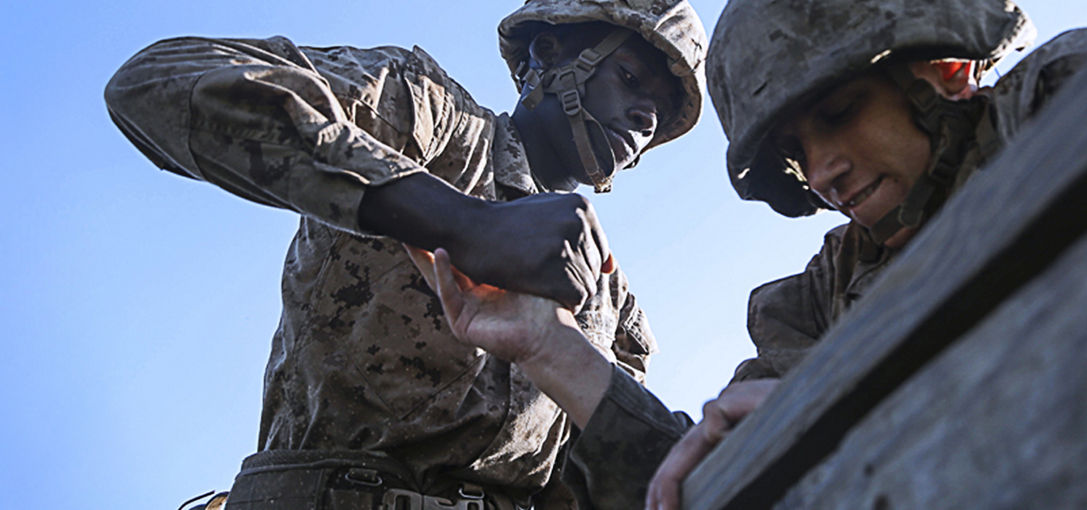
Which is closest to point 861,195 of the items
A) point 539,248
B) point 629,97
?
point 539,248

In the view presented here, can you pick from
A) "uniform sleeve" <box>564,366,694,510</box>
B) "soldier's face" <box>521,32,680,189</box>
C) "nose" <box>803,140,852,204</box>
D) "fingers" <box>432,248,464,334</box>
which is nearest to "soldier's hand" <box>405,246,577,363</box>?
"fingers" <box>432,248,464,334</box>

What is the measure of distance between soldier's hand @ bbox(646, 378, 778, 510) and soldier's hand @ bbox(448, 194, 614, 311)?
58cm

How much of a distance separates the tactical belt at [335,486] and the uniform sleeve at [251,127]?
2.78ft

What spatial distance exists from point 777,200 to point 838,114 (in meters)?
0.65

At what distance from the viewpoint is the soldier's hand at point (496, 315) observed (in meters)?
2.38

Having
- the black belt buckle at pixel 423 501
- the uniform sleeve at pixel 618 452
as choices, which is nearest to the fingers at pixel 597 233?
the uniform sleeve at pixel 618 452

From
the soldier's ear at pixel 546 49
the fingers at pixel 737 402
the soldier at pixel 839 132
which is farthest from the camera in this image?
the soldier's ear at pixel 546 49

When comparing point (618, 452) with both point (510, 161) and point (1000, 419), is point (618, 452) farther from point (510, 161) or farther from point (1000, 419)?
point (510, 161)

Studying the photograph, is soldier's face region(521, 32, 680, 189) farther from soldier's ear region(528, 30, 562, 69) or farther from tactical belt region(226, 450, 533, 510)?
tactical belt region(226, 450, 533, 510)

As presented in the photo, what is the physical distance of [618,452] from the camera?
2.17 meters

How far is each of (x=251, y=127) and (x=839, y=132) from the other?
5.25 ft

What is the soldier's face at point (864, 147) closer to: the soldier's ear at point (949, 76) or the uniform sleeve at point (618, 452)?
the soldier's ear at point (949, 76)

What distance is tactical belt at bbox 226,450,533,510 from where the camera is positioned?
3.21 metres

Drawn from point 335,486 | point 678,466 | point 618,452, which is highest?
point 678,466
